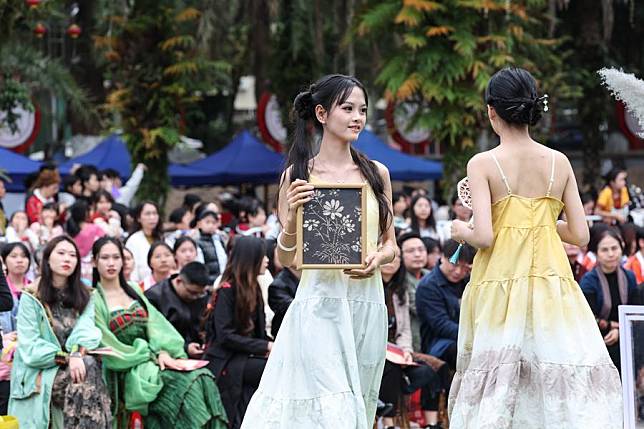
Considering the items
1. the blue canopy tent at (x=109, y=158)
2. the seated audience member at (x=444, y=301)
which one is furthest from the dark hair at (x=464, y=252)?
the blue canopy tent at (x=109, y=158)

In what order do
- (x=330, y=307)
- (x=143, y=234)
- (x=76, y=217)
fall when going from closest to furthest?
(x=330, y=307)
(x=143, y=234)
(x=76, y=217)

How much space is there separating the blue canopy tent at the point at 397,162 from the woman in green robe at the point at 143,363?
416 inches

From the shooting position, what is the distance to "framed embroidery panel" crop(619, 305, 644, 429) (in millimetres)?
5973

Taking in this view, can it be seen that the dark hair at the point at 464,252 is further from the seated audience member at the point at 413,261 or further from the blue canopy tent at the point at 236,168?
the blue canopy tent at the point at 236,168

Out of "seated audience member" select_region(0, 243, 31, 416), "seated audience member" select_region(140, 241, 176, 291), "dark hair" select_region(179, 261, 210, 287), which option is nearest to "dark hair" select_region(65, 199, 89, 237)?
"seated audience member" select_region(140, 241, 176, 291)

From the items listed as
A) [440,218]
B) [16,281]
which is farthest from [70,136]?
[16,281]

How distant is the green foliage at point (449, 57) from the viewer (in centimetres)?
1545

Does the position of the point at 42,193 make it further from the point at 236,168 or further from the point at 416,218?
the point at 236,168

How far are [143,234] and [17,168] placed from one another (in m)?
6.38

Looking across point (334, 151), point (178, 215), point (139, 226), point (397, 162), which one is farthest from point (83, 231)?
point (397, 162)

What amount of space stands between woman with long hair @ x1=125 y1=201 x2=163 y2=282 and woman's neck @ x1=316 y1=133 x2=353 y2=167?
5967mm

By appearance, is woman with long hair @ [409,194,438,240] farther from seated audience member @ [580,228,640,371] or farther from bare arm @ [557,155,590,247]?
bare arm @ [557,155,590,247]

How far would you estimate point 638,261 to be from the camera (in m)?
Answer: 11.3

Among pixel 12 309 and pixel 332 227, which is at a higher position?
pixel 332 227
